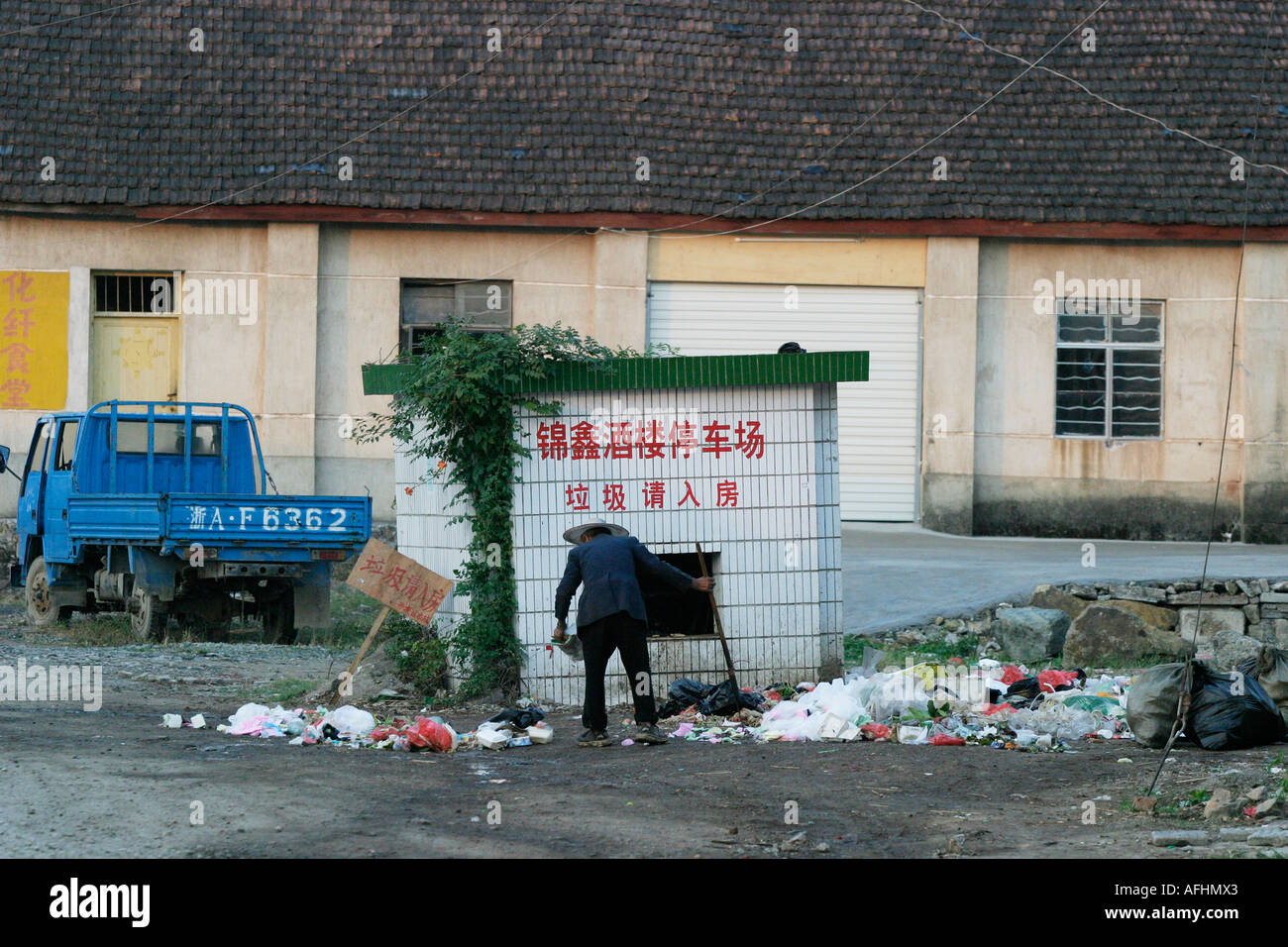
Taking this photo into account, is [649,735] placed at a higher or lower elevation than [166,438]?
lower

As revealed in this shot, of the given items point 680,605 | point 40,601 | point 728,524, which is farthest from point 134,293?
point 728,524

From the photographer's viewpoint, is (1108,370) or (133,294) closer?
(133,294)

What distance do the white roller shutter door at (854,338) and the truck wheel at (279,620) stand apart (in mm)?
6620

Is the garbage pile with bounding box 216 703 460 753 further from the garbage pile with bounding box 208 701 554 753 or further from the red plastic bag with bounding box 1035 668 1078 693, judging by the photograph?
the red plastic bag with bounding box 1035 668 1078 693

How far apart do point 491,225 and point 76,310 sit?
17.4ft

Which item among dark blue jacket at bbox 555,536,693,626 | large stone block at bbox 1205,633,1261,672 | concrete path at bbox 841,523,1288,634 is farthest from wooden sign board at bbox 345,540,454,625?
large stone block at bbox 1205,633,1261,672

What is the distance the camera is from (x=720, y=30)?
2152 cm

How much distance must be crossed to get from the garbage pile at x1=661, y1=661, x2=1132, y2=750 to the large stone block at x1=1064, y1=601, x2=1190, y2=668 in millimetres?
971

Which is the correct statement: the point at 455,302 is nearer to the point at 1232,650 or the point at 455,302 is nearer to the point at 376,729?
the point at 376,729

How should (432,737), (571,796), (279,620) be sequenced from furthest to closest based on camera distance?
(279,620), (432,737), (571,796)

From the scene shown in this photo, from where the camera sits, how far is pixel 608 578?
10.2 metres

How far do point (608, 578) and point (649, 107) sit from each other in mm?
11750

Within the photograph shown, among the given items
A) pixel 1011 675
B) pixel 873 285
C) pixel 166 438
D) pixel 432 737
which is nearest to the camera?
pixel 432 737

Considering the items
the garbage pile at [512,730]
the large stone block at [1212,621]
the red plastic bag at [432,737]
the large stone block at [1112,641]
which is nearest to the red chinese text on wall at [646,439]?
the garbage pile at [512,730]
